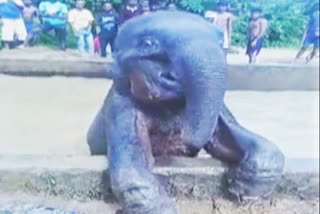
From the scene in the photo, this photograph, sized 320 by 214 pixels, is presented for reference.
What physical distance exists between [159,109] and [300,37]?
15.3 inches

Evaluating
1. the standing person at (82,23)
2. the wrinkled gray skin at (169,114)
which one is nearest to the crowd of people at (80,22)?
the standing person at (82,23)

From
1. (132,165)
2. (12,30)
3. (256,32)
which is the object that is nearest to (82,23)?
(12,30)

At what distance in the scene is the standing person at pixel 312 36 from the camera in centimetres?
89

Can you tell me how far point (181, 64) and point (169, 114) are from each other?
0.10 metres

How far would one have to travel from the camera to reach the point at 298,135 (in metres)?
0.89

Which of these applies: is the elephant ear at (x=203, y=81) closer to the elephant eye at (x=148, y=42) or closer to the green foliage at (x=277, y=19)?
the elephant eye at (x=148, y=42)

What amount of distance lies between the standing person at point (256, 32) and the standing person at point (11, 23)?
33 cm

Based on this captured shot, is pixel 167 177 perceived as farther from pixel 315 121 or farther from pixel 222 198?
pixel 315 121

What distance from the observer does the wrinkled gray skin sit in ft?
1.84

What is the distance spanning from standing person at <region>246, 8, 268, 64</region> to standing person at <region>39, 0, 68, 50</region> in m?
0.27

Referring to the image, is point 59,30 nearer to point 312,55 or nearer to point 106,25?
point 106,25

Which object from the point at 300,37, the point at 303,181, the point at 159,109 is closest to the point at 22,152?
the point at 159,109

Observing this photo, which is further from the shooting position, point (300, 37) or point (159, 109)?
point (300, 37)

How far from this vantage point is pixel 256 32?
1.00m
